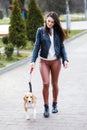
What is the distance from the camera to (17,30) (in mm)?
20062

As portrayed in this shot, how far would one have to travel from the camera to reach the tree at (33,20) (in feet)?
76.9

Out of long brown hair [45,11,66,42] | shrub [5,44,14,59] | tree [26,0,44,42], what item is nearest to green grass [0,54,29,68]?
shrub [5,44,14,59]

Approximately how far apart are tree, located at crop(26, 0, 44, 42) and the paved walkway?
274 inches

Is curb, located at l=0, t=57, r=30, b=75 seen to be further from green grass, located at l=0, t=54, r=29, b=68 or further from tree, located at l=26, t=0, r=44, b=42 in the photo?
tree, located at l=26, t=0, r=44, b=42

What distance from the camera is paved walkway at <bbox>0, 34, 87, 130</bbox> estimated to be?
7707 millimetres

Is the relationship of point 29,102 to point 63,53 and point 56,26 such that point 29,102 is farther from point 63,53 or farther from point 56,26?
point 56,26

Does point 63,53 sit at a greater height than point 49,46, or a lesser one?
lesser

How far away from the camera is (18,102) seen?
387 inches

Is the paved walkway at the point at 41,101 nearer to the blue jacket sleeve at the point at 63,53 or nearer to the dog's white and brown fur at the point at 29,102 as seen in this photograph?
the dog's white and brown fur at the point at 29,102

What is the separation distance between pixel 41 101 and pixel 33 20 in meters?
14.2

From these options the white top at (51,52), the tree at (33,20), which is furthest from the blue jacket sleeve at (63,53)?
the tree at (33,20)

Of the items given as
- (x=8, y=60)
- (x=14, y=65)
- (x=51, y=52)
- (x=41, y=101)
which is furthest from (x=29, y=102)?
(x=8, y=60)

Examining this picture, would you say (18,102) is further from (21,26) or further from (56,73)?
(21,26)

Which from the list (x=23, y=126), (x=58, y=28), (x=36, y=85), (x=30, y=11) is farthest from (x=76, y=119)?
(x=30, y=11)
